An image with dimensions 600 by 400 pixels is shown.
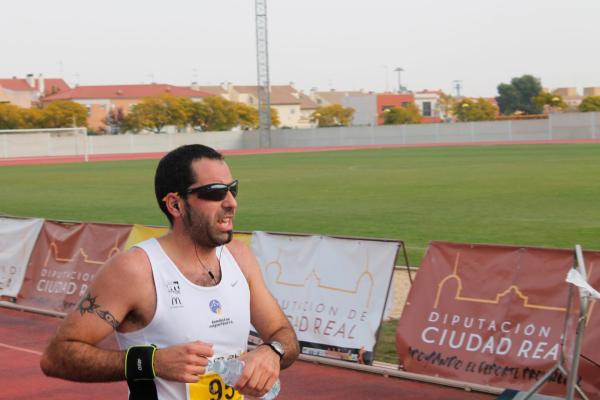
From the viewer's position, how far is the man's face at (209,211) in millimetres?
3562

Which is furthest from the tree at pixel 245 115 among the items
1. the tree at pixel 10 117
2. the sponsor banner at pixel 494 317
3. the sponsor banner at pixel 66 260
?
the sponsor banner at pixel 494 317

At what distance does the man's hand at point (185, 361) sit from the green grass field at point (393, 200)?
6.58m

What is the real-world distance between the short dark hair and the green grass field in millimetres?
6358

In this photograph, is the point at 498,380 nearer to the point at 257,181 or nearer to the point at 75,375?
the point at 75,375

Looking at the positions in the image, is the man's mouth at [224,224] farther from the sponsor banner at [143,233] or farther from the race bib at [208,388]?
the sponsor banner at [143,233]

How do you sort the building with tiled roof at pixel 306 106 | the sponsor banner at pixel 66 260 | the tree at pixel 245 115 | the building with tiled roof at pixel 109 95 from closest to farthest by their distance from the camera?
the sponsor banner at pixel 66 260
the tree at pixel 245 115
the building with tiled roof at pixel 109 95
the building with tiled roof at pixel 306 106

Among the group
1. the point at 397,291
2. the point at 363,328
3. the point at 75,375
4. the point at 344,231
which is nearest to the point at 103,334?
the point at 75,375

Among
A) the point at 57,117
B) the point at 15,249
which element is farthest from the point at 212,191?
the point at 57,117

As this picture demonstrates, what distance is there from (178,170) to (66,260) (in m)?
9.39

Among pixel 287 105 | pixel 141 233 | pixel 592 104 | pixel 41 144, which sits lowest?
pixel 141 233

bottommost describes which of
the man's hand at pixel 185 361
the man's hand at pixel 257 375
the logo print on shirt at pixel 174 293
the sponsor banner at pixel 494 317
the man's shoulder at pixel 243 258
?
the sponsor banner at pixel 494 317

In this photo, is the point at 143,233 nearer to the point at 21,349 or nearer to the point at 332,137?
Result: the point at 21,349

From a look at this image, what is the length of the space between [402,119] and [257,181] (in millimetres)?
85117

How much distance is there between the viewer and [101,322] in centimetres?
346
